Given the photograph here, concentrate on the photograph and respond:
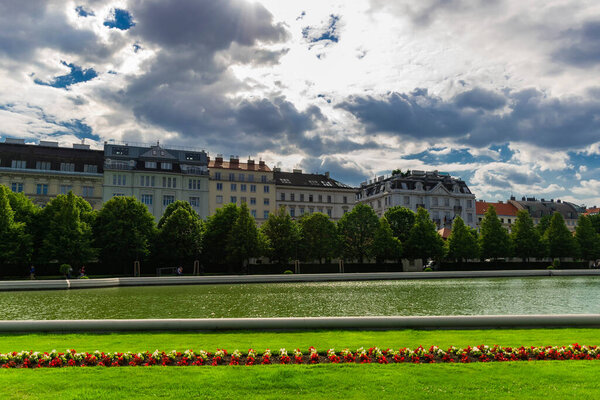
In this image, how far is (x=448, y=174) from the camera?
13062cm

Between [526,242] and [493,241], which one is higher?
[493,241]

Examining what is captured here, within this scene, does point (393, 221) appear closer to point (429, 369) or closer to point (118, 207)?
point (118, 207)

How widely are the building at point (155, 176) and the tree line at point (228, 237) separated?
15.6 metres

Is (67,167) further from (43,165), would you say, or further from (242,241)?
(242,241)

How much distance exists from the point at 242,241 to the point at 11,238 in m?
28.5

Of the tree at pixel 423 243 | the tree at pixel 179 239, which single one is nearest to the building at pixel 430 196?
the tree at pixel 423 243

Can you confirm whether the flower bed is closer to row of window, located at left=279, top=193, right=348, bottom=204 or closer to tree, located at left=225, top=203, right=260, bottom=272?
tree, located at left=225, top=203, right=260, bottom=272

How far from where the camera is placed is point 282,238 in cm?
7219

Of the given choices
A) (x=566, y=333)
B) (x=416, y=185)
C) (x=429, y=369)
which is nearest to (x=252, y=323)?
(x=429, y=369)

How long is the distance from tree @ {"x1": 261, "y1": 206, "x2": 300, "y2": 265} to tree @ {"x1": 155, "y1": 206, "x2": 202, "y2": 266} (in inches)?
419

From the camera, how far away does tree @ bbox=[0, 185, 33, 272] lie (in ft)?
183

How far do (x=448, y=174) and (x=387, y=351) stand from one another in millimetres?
125003

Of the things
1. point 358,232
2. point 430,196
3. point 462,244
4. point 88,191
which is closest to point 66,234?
point 88,191

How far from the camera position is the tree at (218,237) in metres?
71.4
